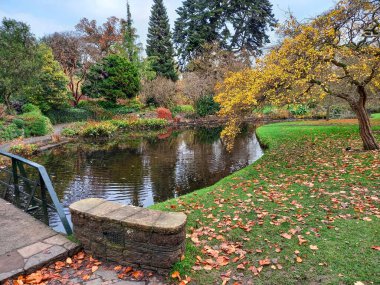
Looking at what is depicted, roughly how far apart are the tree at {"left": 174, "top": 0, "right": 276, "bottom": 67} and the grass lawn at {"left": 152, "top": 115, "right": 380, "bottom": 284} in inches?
1221

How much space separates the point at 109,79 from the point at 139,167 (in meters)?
18.9

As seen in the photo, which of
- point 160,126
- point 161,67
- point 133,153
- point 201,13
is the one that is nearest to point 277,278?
point 133,153

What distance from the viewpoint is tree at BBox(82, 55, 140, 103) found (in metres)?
28.5

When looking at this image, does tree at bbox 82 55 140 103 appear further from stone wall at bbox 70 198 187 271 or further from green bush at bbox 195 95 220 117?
stone wall at bbox 70 198 187 271

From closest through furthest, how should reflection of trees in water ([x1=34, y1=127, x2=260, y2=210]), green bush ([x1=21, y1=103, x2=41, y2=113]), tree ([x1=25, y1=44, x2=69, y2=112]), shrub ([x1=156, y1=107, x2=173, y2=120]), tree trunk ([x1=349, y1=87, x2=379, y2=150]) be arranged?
1. reflection of trees in water ([x1=34, y1=127, x2=260, y2=210])
2. tree trunk ([x1=349, y1=87, x2=379, y2=150])
3. green bush ([x1=21, y1=103, x2=41, y2=113])
4. tree ([x1=25, y1=44, x2=69, y2=112])
5. shrub ([x1=156, y1=107, x2=173, y2=120])

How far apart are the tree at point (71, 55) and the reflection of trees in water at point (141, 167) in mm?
15555

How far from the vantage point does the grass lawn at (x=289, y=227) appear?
3250 millimetres

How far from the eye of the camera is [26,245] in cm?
370

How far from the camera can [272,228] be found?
4.47m

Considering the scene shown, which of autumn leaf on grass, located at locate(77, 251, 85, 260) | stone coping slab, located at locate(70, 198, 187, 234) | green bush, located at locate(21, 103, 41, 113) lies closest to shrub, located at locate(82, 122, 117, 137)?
green bush, located at locate(21, 103, 41, 113)

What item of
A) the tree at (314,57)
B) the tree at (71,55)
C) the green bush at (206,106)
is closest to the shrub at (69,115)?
the tree at (71,55)

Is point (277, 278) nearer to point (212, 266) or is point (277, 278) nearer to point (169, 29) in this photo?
point (212, 266)

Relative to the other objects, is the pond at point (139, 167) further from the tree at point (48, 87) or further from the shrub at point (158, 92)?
the shrub at point (158, 92)

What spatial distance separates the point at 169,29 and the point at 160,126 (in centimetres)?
1874
